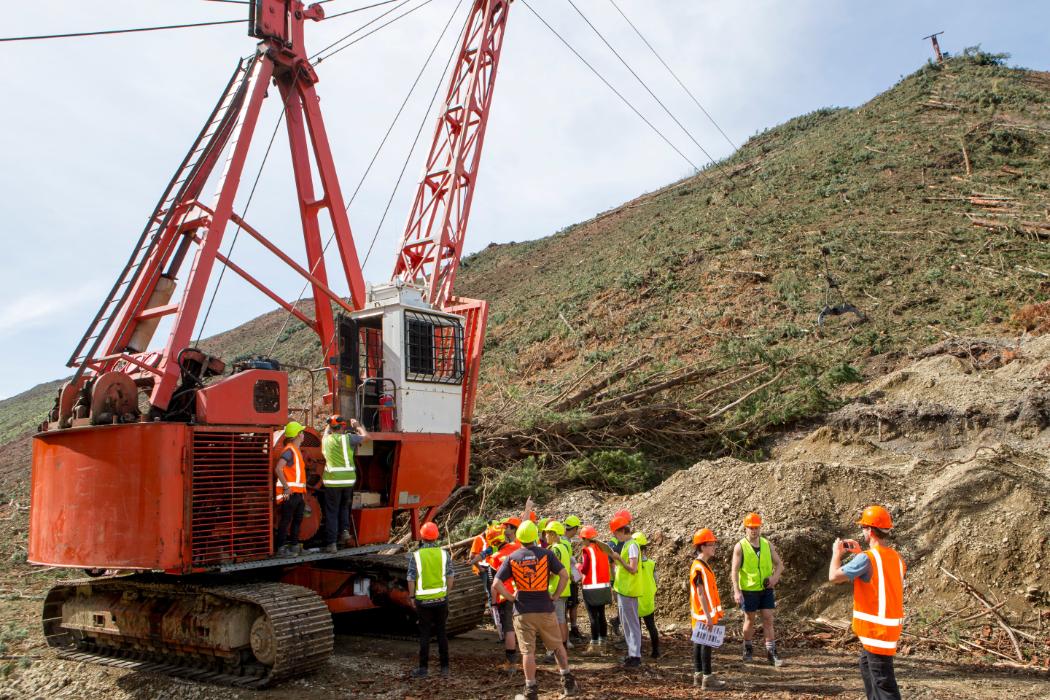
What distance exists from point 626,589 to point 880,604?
296 cm

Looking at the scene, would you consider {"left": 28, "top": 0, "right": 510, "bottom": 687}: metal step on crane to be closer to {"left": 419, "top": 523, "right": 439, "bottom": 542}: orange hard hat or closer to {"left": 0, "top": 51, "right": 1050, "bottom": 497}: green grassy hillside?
{"left": 419, "top": 523, "right": 439, "bottom": 542}: orange hard hat

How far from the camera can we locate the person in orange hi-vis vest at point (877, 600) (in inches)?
195

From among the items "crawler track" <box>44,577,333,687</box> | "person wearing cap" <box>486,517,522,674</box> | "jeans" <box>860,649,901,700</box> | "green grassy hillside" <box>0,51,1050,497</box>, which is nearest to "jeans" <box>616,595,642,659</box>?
"person wearing cap" <box>486,517,522,674</box>

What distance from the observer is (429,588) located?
24.1ft

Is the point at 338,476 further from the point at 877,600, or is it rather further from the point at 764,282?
the point at 764,282

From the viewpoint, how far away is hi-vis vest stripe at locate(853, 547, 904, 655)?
4957 millimetres

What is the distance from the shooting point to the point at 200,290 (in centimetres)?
835

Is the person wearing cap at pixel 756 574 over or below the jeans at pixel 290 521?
below

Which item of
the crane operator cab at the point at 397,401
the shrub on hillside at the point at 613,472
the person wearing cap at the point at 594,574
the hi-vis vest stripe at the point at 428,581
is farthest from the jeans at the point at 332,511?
the shrub on hillside at the point at 613,472

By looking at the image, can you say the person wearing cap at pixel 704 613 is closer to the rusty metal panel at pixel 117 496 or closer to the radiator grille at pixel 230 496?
the radiator grille at pixel 230 496

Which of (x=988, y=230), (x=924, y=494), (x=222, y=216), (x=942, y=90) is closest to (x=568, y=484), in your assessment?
(x=924, y=494)

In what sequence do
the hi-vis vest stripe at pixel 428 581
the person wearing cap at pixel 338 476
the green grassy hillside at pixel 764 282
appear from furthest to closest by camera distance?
the green grassy hillside at pixel 764 282 → the person wearing cap at pixel 338 476 → the hi-vis vest stripe at pixel 428 581

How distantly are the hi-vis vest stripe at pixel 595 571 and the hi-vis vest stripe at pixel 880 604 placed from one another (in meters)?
3.50

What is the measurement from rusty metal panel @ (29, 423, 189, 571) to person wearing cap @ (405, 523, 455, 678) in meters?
1.99
